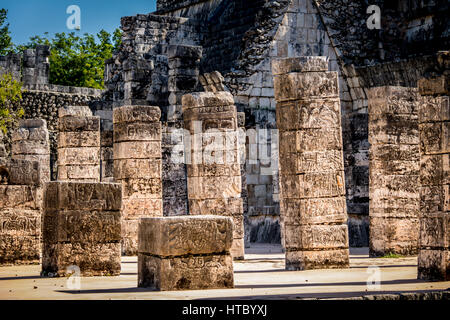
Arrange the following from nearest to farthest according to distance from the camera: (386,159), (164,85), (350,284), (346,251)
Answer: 1. (350,284)
2. (346,251)
3. (386,159)
4. (164,85)

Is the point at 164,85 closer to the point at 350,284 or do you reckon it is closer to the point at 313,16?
the point at 313,16

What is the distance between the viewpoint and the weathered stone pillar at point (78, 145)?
17453 mm

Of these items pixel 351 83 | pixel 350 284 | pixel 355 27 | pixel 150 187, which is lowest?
pixel 350 284

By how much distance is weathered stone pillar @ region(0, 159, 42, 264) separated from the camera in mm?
12602

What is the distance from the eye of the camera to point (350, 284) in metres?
9.70

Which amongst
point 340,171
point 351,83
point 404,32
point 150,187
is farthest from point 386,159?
point 404,32

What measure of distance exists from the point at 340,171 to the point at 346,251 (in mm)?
1122

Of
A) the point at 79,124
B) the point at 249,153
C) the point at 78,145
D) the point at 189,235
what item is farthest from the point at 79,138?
the point at 189,235

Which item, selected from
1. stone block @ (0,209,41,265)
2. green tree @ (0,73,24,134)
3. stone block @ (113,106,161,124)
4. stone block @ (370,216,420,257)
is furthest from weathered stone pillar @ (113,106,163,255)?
green tree @ (0,73,24,134)

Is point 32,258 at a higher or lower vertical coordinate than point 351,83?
lower

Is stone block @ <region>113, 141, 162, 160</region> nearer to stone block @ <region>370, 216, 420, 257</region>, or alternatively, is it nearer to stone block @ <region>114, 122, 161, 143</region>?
stone block @ <region>114, 122, 161, 143</region>

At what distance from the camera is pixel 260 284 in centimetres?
988

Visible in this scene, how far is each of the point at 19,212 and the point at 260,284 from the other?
14.6 feet

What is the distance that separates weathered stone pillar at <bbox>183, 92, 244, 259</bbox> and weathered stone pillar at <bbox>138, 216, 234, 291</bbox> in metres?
5.46
